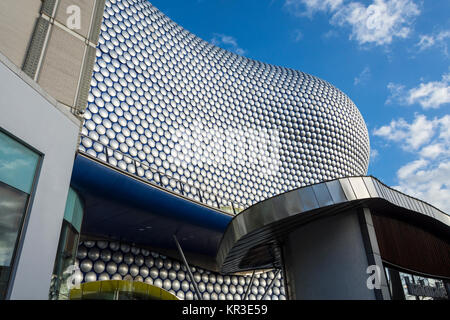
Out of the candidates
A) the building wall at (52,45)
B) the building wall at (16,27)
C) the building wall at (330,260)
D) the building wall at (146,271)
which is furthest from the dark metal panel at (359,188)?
the building wall at (146,271)

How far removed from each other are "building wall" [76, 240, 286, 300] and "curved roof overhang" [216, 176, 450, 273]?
7.67m

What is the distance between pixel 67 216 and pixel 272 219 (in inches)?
164

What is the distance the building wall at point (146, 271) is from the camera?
13602mm

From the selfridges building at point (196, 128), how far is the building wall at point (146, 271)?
42 mm

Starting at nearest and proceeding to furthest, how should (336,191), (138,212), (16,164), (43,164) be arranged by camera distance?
(16,164) < (43,164) < (336,191) < (138,212)

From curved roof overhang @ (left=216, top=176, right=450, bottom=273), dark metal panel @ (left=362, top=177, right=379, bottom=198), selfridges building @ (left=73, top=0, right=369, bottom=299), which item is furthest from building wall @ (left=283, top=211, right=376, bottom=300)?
selfridges building @ (left=73, top=0, right=369, bottom=299)

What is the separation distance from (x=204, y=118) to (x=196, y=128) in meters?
1.41

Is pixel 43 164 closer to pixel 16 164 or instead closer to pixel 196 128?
pixel 16 164

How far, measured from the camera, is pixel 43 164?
5266mm

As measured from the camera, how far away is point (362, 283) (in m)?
5.85

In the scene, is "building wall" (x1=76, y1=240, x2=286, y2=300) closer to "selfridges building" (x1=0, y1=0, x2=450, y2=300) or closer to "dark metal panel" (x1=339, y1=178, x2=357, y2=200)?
"selfridges building" (x1=0, y1=0, x2=450, y2=300)

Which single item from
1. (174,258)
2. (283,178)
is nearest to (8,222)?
(174,258)

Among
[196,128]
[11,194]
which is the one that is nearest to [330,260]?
[11,194]

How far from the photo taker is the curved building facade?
16406 millimetres
